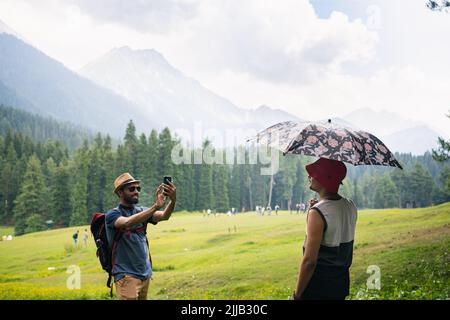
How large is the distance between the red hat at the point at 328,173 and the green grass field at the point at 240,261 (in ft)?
31.6

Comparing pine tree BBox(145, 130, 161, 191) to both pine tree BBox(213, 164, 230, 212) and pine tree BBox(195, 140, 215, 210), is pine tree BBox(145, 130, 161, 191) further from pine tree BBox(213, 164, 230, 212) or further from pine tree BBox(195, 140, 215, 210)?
pine tree BBox(213, 164, 230, 212)

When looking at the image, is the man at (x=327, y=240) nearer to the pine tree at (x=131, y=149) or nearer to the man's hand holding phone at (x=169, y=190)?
the man's hand holding phone at (x=169, y=190)

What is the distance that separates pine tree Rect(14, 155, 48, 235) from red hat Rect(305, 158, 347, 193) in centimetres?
6296

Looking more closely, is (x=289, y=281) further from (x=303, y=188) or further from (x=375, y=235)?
(x=303, y=188)

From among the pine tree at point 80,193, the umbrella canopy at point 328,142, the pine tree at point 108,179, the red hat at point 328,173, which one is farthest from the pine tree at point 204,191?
the red hat at point 328,173

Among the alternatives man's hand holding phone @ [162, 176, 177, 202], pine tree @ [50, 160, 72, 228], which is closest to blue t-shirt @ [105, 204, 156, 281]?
man's hand holding phone @ [162, 176, 177, 202]

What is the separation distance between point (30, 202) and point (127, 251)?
63026mm

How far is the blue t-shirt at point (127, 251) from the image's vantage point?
22.1 ft

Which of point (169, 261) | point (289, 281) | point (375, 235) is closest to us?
point (289, 281)

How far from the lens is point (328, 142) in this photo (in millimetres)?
5738

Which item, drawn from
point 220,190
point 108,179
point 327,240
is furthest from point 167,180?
point 220,190
